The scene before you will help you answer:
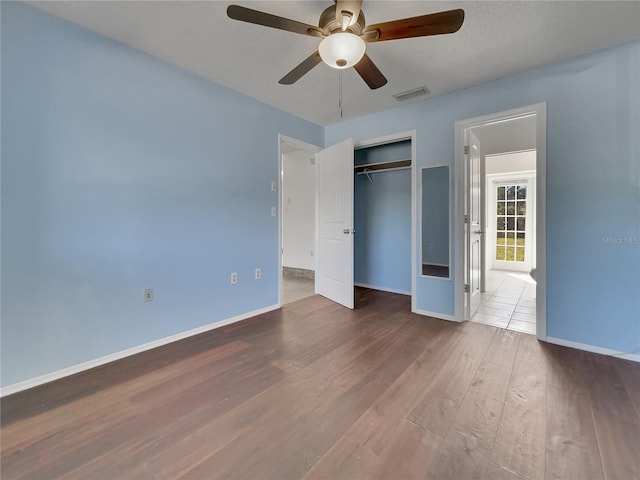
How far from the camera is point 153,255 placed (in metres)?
2.41

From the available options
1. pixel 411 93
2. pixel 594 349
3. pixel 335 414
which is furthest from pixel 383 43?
pixel 594 349

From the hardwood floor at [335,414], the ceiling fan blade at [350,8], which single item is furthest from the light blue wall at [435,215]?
the ceiling fan blade at [350,8]

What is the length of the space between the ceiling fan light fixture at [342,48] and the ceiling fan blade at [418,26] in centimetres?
13

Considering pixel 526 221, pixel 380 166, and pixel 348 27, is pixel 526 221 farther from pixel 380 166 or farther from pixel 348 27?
pixel 348 27

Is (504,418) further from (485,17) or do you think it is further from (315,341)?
(485,17)

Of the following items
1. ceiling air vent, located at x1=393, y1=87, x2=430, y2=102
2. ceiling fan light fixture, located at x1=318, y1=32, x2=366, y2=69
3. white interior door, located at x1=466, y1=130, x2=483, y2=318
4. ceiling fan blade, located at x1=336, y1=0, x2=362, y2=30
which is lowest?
white interior door, located at x1=466, y1=130, x2=483, y2=318

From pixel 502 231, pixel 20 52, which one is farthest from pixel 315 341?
pixel 502 231

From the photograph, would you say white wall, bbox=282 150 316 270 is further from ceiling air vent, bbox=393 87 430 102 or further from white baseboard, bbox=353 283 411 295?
ceiling air vent, bbox=393 87 430 102

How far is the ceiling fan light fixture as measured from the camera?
1509 millimetres

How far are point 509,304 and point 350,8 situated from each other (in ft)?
12.7

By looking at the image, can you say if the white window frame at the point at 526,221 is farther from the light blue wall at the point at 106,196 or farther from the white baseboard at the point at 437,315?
the light blue wall at the point at 106,196

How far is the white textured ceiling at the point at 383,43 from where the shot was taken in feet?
5.97

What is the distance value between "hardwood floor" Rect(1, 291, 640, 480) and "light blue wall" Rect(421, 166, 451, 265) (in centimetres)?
106

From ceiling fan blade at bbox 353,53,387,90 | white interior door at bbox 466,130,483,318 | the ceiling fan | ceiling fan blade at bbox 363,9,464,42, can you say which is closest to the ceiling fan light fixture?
the ceiling fan
